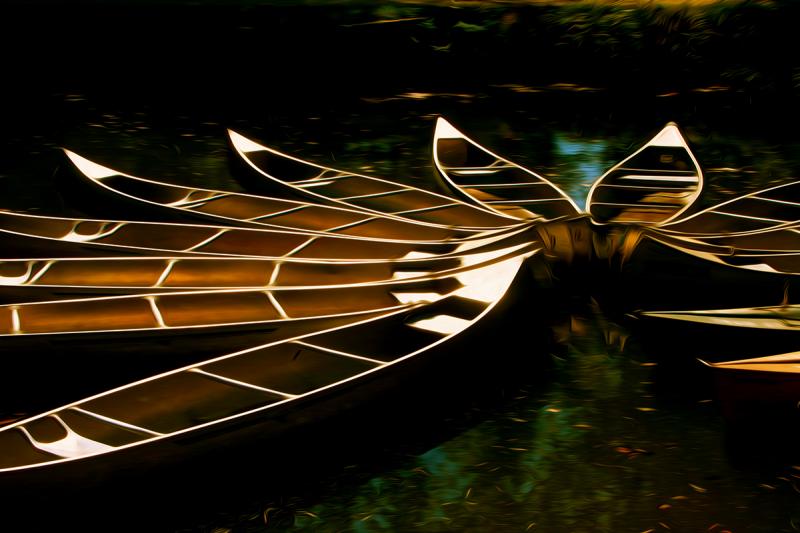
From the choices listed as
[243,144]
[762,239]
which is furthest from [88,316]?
[762,239]

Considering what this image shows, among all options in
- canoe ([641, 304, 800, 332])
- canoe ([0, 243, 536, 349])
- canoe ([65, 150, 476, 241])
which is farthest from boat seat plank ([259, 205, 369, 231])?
canoe ([641, 304, 800, 332])

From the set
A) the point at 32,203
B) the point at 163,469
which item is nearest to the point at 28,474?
the point at 163,469

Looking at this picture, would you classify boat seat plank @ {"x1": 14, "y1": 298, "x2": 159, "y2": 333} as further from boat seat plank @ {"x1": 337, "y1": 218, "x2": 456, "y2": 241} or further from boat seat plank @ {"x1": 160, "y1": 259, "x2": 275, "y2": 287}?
boat seat plank @ {"x1": 337, "y1": 218, "x2": 456, "y2": 241}

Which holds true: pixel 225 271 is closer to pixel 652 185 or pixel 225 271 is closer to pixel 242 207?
pixel 242 207

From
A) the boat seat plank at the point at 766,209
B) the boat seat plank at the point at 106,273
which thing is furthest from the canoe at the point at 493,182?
the boat seat plank at the point at 106,273

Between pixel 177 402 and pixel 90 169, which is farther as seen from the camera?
pixel 90 169

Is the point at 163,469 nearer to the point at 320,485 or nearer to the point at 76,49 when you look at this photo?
the point at 320,485
